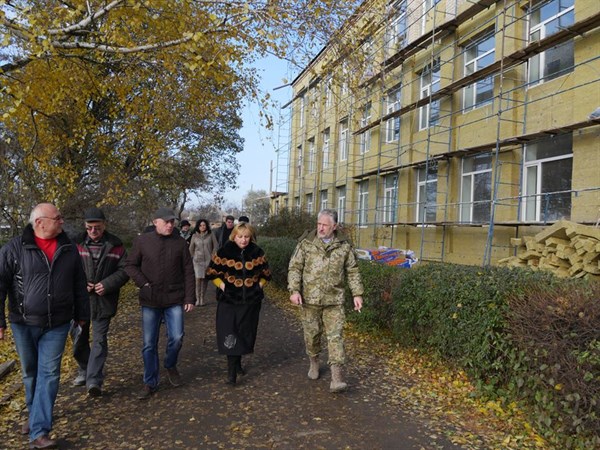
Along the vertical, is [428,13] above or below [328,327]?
above

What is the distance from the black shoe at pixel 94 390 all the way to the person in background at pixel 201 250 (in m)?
5.26

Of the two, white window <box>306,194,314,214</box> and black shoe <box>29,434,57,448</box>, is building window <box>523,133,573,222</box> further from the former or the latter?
white window <box>306,194,314,214</box>

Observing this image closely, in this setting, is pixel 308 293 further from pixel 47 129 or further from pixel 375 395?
pixel 47 129

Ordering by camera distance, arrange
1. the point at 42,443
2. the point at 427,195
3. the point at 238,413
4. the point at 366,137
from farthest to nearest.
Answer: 1. the point at 366,137
2. the point at 427,195
3. the point at 238,413
4. the point at 42,443

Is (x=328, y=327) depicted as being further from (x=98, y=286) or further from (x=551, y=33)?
(x=551, y=33)

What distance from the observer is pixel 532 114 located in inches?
467

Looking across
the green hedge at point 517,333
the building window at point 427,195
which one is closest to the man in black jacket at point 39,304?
the green hedge at point 517,333

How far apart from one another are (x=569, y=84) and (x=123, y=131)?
11766 mm

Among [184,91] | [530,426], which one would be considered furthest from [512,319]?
[184,91]

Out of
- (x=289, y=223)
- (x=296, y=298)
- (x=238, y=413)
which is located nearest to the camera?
(x=238, y=413)

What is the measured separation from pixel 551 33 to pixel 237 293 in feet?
35.5

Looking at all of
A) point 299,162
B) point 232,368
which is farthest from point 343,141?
point 232,368

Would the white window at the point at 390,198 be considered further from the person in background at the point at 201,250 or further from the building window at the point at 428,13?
the person in background at the point at 201,250

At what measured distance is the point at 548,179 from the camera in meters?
11.5
